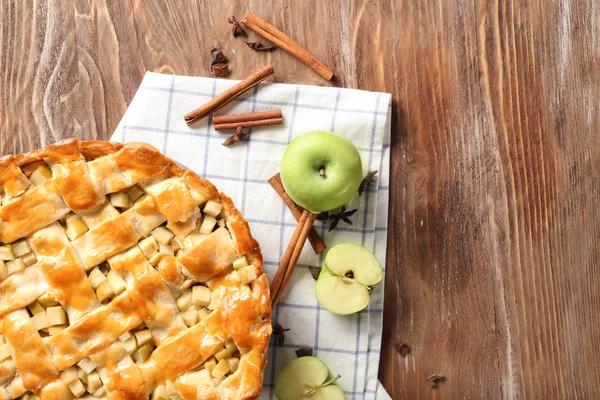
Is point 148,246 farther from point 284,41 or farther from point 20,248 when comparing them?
point 284,41

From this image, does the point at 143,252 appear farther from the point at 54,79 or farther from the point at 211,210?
the point at 54,79

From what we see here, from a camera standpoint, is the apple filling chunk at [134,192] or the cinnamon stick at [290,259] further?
the cinnamon stick at [290,259]

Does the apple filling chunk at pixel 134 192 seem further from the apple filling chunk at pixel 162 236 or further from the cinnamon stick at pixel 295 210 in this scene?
the cinnamon stick at pixel 295 210

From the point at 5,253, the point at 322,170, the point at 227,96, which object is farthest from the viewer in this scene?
the point at 227,96

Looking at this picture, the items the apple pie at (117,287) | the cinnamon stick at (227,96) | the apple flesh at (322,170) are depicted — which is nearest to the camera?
the apple pie at (117,287)

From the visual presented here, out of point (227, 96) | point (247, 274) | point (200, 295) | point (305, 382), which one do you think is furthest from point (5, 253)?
point (305, 382)

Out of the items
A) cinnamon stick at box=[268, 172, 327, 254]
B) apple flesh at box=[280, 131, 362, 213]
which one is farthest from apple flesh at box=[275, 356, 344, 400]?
apple flesh at box=[280, 131, 362, 213]

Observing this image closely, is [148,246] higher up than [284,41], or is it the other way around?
[284,41]

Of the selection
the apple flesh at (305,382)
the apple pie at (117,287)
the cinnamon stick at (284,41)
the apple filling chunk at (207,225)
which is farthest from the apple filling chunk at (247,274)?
the cinnamon stick at (284,41)
